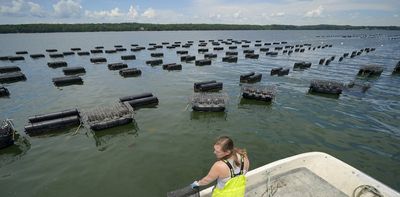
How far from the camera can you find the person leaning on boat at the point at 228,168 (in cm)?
545

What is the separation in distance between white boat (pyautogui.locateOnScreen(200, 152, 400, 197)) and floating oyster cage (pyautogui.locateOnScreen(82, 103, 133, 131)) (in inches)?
524

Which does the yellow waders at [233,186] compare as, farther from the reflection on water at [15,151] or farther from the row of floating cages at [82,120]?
the reflection on water at [15,151]

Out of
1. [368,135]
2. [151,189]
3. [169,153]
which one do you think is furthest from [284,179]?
[368,135]

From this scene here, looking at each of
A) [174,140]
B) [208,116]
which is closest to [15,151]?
[174,140]

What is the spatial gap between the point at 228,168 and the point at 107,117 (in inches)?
608

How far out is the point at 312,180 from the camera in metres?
9.14

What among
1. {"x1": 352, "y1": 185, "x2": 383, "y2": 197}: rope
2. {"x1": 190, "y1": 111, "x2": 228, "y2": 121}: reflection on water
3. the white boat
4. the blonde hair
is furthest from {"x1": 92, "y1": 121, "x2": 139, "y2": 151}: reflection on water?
{"x1": 352, "y1": 185, "x2": 383, "y2": 197}: rope

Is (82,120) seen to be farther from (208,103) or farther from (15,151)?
(208,103)

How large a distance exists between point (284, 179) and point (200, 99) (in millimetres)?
13780

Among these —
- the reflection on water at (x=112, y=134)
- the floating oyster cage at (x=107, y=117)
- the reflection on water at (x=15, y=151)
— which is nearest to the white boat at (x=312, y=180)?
the reflection on water at (x=112, y=134)

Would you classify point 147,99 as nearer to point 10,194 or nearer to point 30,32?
point 10,194

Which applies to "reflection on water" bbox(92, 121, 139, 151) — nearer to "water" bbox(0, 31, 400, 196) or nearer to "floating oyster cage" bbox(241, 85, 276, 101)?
"water" bbox(0, 31, 400, 196)

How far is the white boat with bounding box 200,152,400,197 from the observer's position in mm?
8258

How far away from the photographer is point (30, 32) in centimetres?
19325
